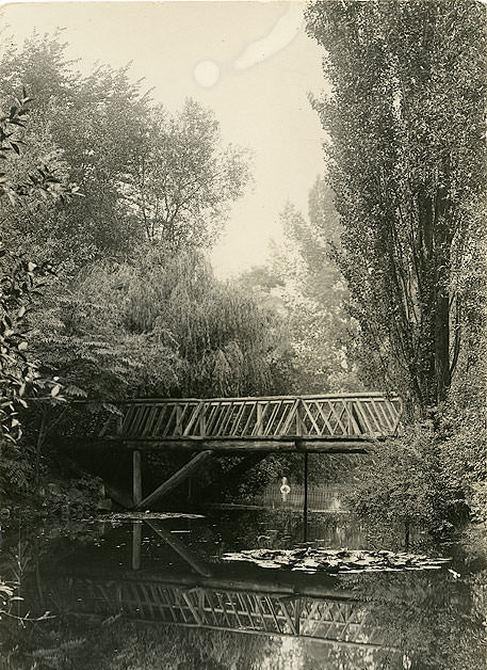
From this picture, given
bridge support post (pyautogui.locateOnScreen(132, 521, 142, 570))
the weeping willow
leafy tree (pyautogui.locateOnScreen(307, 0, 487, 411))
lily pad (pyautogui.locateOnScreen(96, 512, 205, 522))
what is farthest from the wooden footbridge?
bridge support post (pyautogui.locateOnScreen(132, 521, 142, 570))

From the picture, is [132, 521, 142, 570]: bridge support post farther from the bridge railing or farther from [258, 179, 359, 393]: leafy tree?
[258, 179, 359, 393]: leafy tree

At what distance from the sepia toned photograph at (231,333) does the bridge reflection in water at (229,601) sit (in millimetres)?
50

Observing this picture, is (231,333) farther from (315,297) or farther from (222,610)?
(222,610)

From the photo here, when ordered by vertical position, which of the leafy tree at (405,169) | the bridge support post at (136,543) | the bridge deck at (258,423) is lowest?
the bridge support post at (136,543)

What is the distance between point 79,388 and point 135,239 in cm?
623

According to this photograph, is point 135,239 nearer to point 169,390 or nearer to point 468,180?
point 169,390

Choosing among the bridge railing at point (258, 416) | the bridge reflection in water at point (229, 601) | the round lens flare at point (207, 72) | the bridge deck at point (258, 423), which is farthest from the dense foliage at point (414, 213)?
the bridge reflection in water at point (229, 601)

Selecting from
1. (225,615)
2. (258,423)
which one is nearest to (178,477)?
(258,423)

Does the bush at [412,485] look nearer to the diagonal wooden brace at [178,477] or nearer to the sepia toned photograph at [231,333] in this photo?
the sepia toned photograph at [231,333]

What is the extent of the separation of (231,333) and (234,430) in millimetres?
3885

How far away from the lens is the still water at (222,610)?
712 centimetres

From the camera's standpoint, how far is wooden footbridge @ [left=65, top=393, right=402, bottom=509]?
1488 cm

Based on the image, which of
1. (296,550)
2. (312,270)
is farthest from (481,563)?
(312,270)

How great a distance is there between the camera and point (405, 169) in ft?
44.0
